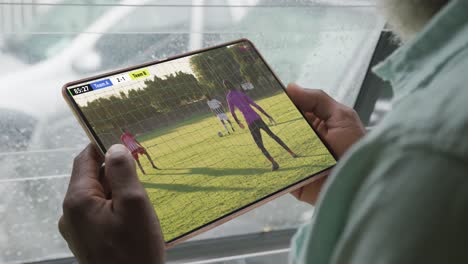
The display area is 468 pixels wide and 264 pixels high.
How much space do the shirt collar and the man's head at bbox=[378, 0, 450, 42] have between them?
0.26 ft

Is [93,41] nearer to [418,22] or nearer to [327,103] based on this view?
[327,103]

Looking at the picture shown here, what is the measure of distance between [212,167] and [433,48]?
629 mm

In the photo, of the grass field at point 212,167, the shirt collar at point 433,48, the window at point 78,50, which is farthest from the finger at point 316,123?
the shirt collar at point 433,48

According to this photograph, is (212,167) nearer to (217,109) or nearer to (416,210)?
(217,109)

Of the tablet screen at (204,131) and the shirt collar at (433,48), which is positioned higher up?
the tablet screen at (204,131)

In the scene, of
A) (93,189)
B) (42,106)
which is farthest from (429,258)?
(42,106)

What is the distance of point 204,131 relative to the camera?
110cm

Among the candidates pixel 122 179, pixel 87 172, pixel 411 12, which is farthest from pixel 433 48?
pixel 87 172

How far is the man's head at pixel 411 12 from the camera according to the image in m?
0.58

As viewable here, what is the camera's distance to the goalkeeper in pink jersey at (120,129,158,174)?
1.00 metres

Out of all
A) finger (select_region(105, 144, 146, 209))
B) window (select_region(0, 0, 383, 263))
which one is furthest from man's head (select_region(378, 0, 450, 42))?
window (select_region(0, 0, 383, 263))

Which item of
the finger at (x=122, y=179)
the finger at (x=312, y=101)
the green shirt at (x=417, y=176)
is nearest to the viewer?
the green shirt at (x=417, y=176)

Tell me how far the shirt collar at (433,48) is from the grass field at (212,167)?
1.81 feet

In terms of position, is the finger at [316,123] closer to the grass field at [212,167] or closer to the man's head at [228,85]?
the grass field at [212,167]
